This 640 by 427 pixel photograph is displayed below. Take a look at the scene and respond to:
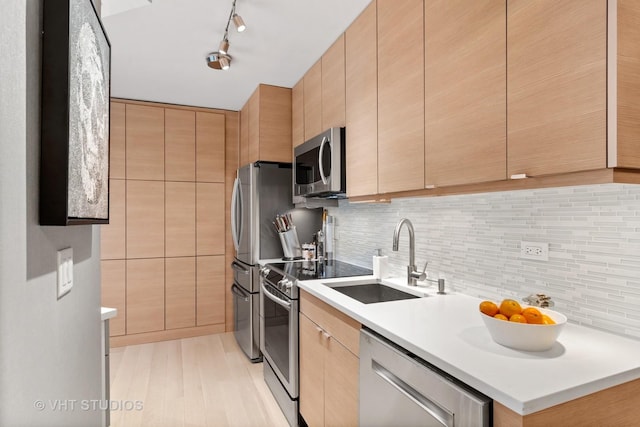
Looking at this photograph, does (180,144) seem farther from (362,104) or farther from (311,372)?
(311,372)

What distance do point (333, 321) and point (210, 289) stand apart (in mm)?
2616

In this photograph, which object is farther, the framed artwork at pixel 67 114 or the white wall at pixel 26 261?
the framed artwork at pixel 67 114

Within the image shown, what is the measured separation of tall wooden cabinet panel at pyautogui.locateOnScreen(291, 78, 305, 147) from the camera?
119 inches

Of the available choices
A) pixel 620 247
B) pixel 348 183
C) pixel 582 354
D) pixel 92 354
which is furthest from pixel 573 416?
pixel 348 183

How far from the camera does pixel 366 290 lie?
217 cm

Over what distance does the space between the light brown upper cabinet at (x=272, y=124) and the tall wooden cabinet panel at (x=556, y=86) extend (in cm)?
230

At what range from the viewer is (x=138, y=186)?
3711 millimetres

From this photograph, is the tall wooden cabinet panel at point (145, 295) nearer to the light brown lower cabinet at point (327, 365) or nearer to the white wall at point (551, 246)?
the light brown lower cabinet at point (327, 365)

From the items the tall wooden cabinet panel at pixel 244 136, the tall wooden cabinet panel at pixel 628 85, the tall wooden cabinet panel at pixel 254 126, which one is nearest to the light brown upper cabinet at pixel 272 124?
the tall wooden cabinet panel at pixel 254 126

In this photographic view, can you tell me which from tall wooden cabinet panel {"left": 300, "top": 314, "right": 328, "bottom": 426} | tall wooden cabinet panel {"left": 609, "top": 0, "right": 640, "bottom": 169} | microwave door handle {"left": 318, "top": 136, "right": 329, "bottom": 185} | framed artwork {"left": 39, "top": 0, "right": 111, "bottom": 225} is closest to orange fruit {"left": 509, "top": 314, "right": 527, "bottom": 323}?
tall wooden cabinet panel {"left": 609, "top": 0, "right": 640, "bottom": 169}

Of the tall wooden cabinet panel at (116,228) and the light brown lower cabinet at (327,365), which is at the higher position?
the tall wooden cabinet panel at (116,228)

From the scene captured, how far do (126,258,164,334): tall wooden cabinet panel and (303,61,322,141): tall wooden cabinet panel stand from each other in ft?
7.25

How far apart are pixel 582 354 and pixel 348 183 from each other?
60.1 inches

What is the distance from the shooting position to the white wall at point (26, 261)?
1.87ft
